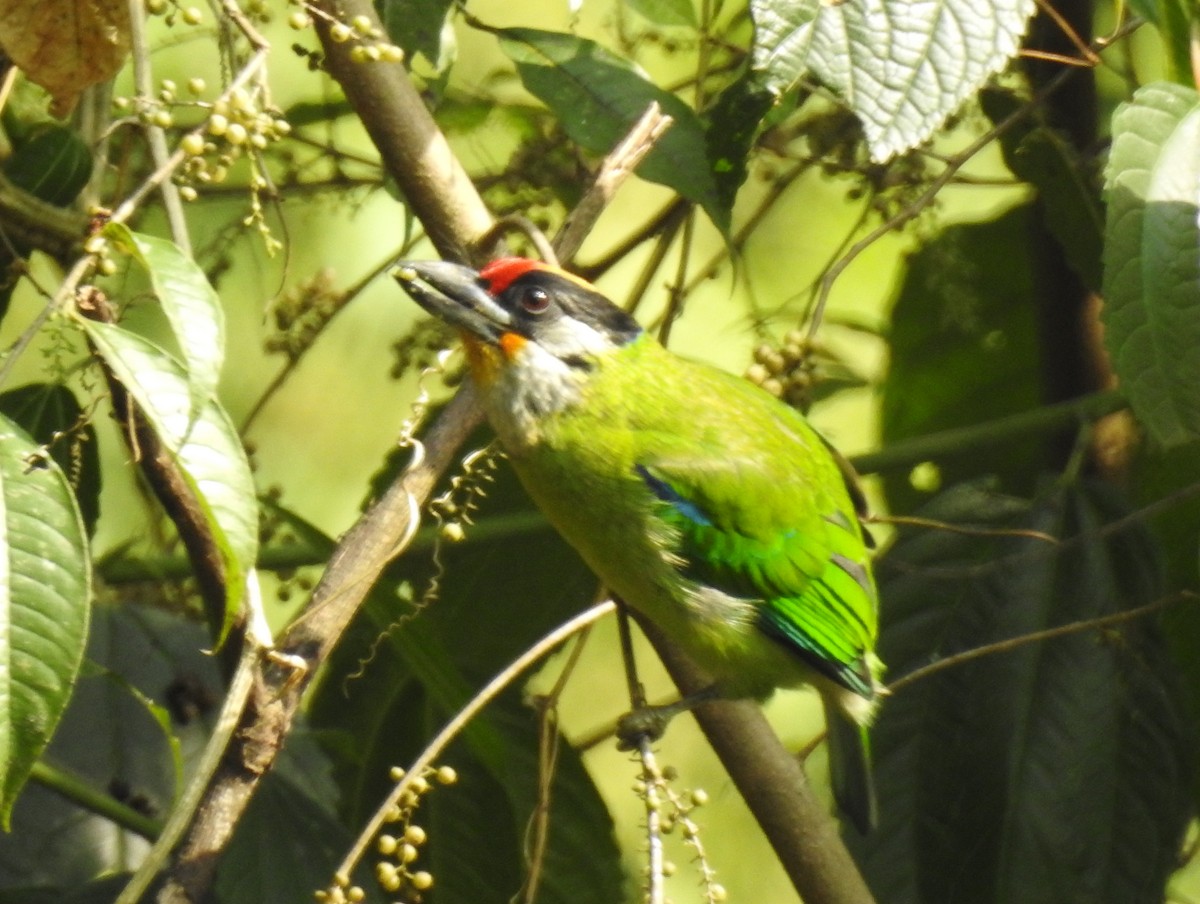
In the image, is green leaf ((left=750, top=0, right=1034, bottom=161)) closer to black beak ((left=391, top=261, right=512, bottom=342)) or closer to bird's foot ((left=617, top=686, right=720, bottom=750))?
black beak ((left=391, top=261, right=512, bottom=342))

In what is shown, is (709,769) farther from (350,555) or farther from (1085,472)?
(350,555)

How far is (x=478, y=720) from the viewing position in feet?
6.84

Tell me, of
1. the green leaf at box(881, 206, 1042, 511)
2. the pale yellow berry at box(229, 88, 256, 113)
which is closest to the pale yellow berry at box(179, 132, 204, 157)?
the pale yellow berry at box(229, 88, 256, 113)

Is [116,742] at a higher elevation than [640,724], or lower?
lower

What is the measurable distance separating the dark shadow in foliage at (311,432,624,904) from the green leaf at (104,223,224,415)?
736 millimetres

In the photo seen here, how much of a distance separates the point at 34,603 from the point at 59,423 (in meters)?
0.78

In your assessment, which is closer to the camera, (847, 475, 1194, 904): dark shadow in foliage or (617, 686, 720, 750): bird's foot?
(617, 686, 720, 750): bird's foot

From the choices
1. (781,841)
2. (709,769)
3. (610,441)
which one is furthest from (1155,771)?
(709,769)

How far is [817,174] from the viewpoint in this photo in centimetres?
349

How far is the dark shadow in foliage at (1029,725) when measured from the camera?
219cm

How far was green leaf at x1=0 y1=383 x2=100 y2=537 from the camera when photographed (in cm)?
198

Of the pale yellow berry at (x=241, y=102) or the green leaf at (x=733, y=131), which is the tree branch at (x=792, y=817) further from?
the pale yellow berry at (x=241, y=102)

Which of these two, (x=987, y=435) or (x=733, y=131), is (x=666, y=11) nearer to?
(x=733, y=131)

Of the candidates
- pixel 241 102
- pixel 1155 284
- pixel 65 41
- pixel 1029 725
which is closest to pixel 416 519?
pixel 241 102
